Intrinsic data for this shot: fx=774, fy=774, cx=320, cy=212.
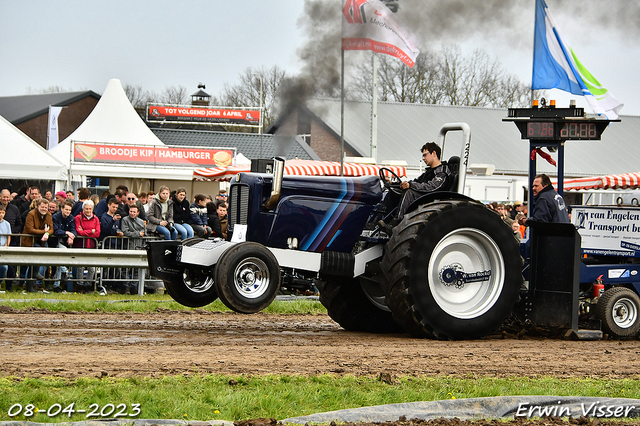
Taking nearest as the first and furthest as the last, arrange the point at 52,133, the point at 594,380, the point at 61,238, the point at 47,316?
the point at 594,380 → the point at 47,316 → the point at 61,238 → the point at 52,133

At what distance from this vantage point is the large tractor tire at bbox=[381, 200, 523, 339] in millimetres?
7629

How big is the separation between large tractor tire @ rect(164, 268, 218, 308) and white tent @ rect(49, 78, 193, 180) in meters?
16.5

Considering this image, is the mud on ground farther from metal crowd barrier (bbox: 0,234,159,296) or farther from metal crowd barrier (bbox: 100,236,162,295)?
metal crowd barrier (bbox: 100,236,162,295)

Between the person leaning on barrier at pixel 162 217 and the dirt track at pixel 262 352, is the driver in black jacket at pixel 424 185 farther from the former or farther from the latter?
the person leaning on barrier at pixel 162 217

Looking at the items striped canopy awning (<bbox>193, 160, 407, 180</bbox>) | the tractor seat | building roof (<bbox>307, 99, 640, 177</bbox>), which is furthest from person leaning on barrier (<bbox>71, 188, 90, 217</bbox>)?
building roof (<bbox>307, 99, 640, 177</bbox>)

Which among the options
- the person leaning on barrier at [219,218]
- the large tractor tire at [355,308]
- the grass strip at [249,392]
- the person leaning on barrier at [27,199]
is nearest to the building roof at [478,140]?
the person leaning on barrier at [219,218]

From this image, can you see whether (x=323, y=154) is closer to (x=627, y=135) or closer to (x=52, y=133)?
(x=52, y=133)

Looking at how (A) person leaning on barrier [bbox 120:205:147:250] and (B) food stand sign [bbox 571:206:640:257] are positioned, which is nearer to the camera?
(B) food stand sign [bbox 571:206:640:257]

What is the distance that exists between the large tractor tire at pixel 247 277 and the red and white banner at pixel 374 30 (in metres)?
7.67

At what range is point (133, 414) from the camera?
444cm

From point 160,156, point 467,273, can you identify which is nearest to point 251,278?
point 467,273

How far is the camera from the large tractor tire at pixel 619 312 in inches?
350

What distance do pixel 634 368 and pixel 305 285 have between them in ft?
10.8

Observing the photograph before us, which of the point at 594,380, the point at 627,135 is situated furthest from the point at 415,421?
the point at 627,135
